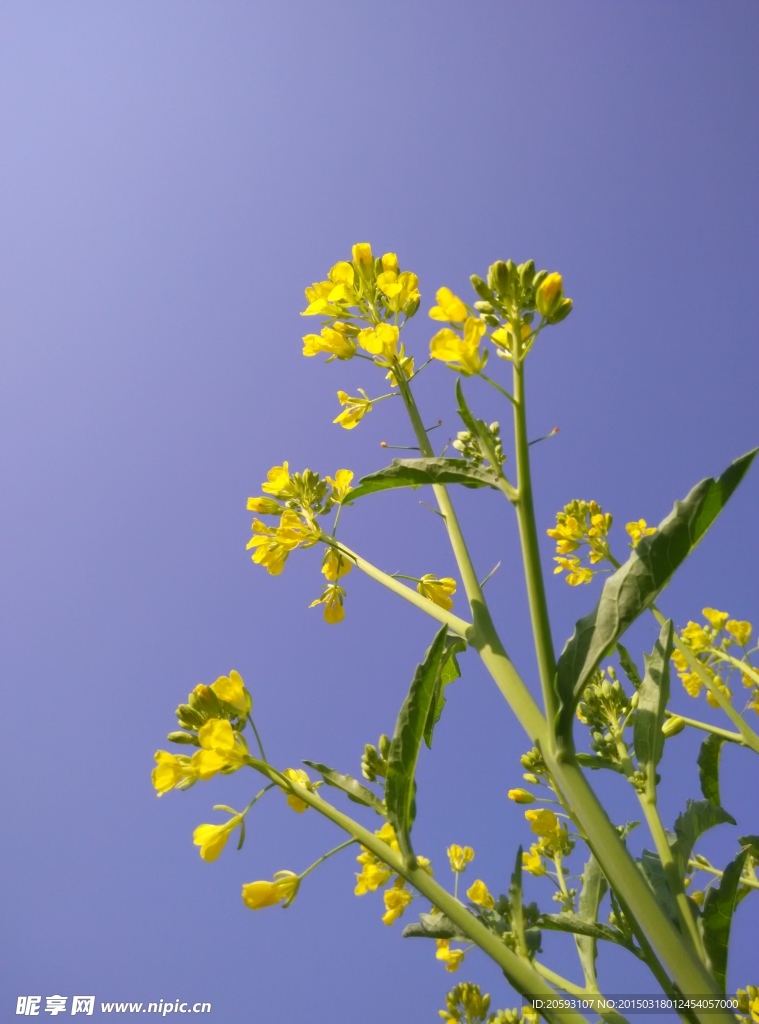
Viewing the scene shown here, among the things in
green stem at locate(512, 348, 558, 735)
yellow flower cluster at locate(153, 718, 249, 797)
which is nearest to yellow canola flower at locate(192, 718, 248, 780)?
yellow flower cluster at locate(153, 718, 249, 797)

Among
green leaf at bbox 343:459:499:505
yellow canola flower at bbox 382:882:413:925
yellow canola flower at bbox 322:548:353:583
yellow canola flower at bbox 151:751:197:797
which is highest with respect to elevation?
yellow canola flower at bbox 322:548:353:583

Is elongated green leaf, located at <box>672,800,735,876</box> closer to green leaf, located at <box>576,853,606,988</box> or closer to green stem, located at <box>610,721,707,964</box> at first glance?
green stem, located at <box>610,721,707,964</box>

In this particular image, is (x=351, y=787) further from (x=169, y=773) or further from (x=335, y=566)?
(x=335, y=566)

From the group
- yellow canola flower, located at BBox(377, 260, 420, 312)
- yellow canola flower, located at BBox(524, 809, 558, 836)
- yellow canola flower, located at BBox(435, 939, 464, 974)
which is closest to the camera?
yellow canola flower, located at BBox(377, 260, 420, 312)

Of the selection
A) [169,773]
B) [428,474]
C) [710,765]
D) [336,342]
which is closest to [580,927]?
[710,765]

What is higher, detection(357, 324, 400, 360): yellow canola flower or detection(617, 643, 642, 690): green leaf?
detection(357, 324, 400, 360): yellow canola flower

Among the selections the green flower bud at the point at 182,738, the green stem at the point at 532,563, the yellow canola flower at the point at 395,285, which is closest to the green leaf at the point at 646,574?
the green stem at the point at 532,563
